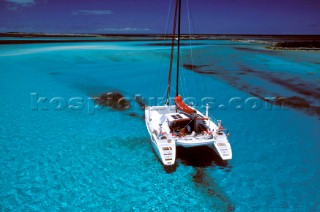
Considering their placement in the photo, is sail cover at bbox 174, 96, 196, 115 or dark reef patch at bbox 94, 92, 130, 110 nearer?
sail cover at bbox 174, 96, 196, 115

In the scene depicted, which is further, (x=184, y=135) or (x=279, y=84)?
(x=279, y=84)

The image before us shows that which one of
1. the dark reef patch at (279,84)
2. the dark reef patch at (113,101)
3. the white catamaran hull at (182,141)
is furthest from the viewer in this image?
the dark reef patch at (279,84)

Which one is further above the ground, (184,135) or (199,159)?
(184,135)

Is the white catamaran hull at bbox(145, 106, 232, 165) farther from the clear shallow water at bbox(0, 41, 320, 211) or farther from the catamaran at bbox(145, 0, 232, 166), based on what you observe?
the clear shallow water at bbox(0, 41, 320, 211)

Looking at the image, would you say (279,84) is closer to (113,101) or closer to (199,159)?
(113,101)

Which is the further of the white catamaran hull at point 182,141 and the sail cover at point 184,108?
the sail cover at point 184,108

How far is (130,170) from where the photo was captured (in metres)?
16.7

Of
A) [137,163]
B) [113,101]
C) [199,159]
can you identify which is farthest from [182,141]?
[113,101]

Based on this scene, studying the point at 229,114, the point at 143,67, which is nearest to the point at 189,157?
the point at 229,114

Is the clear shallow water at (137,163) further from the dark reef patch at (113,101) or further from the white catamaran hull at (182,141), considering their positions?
the dark reef patch at (113,101)

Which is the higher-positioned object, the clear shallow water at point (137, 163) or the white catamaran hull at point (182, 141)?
the white catamaran hull at point (182, 141)

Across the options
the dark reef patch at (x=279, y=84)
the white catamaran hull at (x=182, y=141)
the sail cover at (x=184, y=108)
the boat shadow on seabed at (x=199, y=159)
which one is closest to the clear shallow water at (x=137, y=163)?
the boat shadow on seabed at (x=199, y=159)

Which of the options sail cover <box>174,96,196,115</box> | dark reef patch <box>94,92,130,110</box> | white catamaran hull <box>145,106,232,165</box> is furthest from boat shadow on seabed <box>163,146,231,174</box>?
dark reef patch <box>94,92,130,110</box>

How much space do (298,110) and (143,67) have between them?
113 feet
